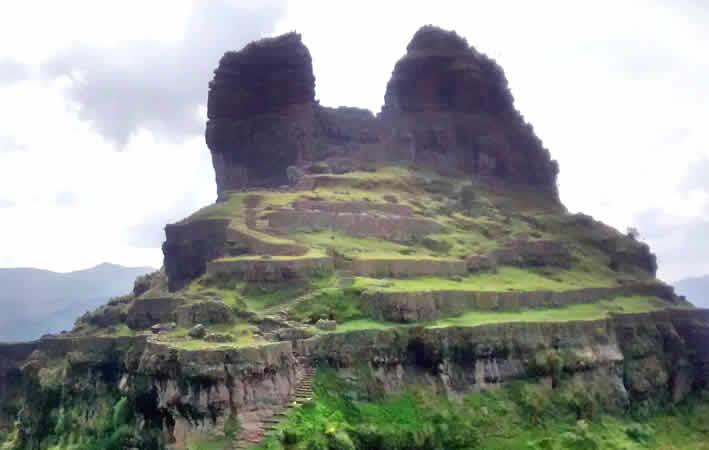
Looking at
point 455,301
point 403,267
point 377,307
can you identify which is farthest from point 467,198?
point 377,307

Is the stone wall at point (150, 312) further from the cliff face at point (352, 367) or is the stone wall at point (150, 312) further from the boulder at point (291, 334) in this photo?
the boulder at point (291, 334)

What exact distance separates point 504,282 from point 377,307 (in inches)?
568

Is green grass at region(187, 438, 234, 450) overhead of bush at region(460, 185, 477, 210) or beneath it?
beneath

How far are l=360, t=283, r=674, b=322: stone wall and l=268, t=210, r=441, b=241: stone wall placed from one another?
9178mm

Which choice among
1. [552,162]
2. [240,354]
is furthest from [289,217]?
[552,162]

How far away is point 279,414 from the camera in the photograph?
27172 millimetres

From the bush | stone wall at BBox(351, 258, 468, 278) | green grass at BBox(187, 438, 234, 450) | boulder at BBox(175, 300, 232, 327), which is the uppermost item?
the bush

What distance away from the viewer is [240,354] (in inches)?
1081

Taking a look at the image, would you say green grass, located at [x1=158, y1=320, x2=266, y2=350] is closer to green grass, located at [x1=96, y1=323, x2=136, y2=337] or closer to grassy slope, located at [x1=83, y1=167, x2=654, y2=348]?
grassy slope, located at [x1=83, y1=167, x2=654, y2=348]

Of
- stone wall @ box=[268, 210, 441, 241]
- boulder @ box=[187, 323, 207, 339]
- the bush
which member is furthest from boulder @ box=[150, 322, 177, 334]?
the bush

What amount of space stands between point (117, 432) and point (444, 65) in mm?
48539

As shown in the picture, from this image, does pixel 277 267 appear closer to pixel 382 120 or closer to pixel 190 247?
pixel 190 247

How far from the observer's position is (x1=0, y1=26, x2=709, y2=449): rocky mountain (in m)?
29.2

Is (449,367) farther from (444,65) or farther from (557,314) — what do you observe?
(444,65)
